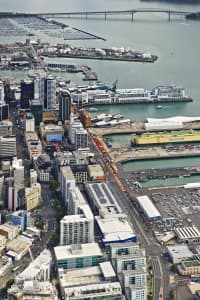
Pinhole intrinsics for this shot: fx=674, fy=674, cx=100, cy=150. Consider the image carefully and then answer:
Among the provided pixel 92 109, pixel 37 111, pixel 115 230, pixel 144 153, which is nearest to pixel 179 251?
pixel 115 230

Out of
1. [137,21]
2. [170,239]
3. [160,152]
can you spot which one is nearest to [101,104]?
[160,152]

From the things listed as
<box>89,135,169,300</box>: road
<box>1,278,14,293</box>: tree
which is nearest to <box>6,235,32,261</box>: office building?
<box>1,278,14,293</box>: tree

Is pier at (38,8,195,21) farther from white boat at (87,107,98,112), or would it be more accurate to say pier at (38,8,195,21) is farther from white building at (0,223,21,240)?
white building at (0,223,21,240)

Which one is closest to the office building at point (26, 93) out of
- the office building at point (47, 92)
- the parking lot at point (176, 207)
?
the office building at point (47, 92)

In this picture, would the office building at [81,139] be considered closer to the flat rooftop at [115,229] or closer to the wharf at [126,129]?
the wharf at [126,129]

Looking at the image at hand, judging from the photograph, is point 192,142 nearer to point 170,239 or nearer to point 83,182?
point 83,182

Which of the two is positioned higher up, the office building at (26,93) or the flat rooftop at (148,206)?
the office building at (26,93)
